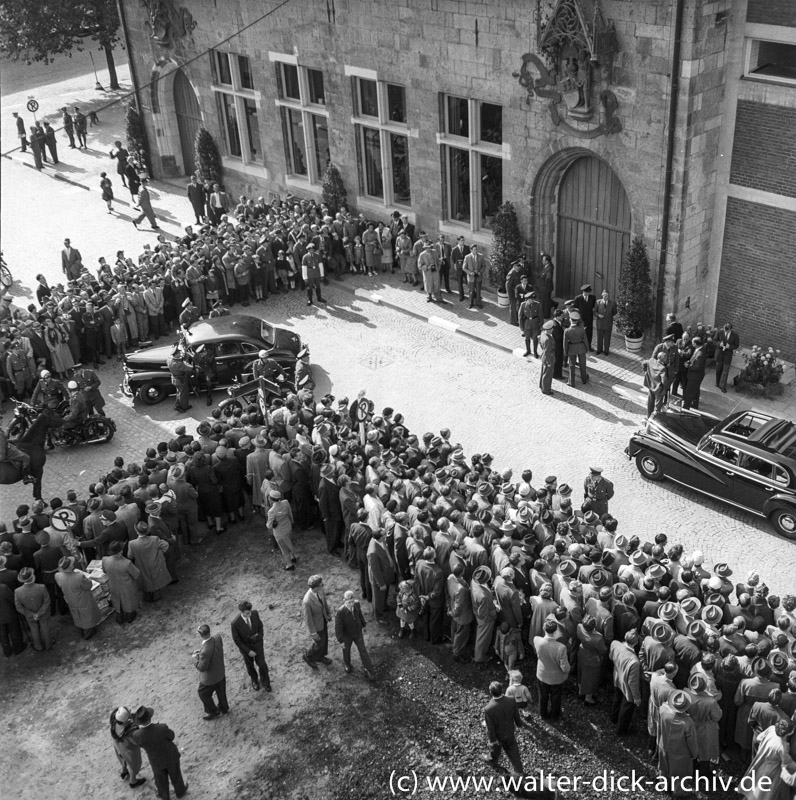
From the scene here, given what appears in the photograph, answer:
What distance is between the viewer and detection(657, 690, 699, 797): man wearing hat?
11.3 m

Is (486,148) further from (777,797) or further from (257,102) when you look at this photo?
(777,797)

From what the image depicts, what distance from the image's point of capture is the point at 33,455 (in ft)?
61.1

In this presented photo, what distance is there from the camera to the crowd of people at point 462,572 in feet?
38.6

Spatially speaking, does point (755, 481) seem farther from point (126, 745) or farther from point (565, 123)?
point (126, 745)

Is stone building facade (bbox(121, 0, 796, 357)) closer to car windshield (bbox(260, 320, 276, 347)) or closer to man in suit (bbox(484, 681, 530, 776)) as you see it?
car windshield (bbox(260, 320, 276, 347))

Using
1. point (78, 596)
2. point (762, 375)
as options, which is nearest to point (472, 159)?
point (762, 375)

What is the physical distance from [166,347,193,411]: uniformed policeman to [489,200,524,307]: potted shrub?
8.05 metres

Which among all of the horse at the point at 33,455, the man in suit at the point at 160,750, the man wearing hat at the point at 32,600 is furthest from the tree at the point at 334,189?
the man in suit at the point at 160,750

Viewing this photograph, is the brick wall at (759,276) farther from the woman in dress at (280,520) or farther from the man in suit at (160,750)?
the man in suit at (160,750)

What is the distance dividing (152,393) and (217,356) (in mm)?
1656

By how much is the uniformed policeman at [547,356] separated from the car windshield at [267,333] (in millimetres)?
5795

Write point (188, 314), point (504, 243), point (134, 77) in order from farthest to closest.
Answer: point (134, 77) < point (504, 243) < point (188, 314)

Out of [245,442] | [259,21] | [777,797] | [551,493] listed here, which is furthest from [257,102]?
[777,797]

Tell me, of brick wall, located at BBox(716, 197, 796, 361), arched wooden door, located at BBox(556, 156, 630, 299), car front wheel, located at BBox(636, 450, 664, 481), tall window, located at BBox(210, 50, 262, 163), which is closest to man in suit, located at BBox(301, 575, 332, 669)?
car front wheel, located at BBox(636, 450, 664, 481)
